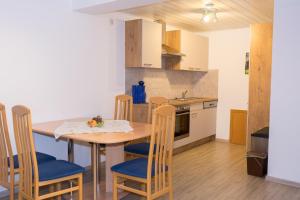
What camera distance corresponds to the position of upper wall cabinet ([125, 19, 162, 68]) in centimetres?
402

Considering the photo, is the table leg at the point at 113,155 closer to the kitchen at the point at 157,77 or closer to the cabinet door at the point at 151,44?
the kitchen at the point at 157,77

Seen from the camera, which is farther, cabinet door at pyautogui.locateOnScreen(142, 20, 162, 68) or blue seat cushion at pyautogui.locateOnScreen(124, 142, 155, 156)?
cabinet door at pyautogui.locateOnScreen(142, 20, 162, 68)

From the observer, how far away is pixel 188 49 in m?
5.01

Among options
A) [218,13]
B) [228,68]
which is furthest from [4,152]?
[228,68]

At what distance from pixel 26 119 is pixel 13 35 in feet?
4.01

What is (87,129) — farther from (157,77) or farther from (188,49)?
(188,49)

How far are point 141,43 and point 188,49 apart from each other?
129cm

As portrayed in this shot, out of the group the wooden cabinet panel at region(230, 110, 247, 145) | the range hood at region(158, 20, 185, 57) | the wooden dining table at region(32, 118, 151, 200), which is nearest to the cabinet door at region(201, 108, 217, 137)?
the wooden cabinet panel at region(230, 110, 247, 145)

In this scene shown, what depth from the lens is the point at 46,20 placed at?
10.4 ft

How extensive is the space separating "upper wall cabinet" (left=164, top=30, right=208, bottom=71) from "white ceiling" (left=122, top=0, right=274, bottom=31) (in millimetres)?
233

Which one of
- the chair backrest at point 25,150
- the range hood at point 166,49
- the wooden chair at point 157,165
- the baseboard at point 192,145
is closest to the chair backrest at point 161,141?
the wooden chair at point 157,165

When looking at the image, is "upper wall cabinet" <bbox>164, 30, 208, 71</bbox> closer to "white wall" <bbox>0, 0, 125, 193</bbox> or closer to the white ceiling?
the white ceiling

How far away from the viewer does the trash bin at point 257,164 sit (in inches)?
138

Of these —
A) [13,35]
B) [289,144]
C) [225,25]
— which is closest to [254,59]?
[225,25]
